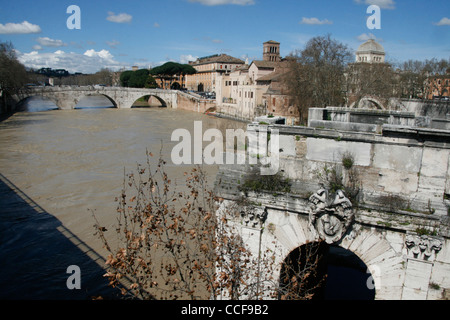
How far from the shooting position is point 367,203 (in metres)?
4.75

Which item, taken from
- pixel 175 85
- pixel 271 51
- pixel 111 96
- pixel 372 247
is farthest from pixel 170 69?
pixel 372 247

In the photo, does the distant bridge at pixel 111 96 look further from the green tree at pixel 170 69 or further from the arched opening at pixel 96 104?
the green tree at pixel 170 69

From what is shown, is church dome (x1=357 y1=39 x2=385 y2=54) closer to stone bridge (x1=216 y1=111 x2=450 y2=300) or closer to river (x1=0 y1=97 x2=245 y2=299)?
river (x1=0 y1=97 x2=245 y2=299)

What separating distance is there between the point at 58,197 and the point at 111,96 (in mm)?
40970

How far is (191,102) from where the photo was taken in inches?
2133

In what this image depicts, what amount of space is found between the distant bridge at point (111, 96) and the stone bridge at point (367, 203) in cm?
4737

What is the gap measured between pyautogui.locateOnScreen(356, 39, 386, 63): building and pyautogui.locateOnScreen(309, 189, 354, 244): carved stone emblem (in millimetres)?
58655

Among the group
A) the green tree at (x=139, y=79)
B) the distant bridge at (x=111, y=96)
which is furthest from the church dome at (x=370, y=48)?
the green tree at (x=139, y=79)

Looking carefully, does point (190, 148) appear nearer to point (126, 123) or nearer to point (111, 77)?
point (126, 123)

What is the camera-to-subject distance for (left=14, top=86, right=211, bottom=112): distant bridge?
152 feet

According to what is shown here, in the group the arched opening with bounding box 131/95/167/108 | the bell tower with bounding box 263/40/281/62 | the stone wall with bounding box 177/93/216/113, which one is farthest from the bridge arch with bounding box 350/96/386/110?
the arched opening with bounding box 131/95/167/108

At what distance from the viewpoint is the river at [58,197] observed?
9.47m
